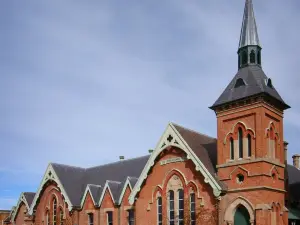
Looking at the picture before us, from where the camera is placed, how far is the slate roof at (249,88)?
35000 millimetres

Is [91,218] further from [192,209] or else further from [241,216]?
[241,216]

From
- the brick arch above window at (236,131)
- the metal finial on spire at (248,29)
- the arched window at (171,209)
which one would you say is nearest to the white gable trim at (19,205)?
the arched window at (171,209)

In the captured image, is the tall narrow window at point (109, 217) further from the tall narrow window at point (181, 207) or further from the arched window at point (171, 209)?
the tall narrow window at point (181, 207)

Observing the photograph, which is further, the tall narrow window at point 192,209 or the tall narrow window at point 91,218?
the tall narrow window at point 91,218

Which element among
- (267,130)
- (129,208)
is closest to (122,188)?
(129,208)

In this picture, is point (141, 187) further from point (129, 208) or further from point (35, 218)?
point (35, 218)

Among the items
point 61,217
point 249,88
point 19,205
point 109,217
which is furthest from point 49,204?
point 249,88

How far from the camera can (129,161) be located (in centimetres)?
4956

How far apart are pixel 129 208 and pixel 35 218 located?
12.9 meters

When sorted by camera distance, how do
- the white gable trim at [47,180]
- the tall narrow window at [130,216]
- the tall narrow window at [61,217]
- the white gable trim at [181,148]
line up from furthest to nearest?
the tall narrow window at [61,217] < the white gable trim at [47,180] < the tall narrow window at [130,216] < the white gable trim at [181,148]

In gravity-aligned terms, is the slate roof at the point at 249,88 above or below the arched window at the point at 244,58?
below

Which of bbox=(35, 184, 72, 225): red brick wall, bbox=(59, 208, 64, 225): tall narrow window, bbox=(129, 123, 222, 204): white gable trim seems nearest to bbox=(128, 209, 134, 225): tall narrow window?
bbox=(129, 123, 222, 204): white gable trim

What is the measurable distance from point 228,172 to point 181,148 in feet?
12.9

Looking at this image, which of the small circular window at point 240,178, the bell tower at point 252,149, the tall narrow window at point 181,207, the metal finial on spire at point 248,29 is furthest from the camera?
the metal finial on spire at point 248,29
